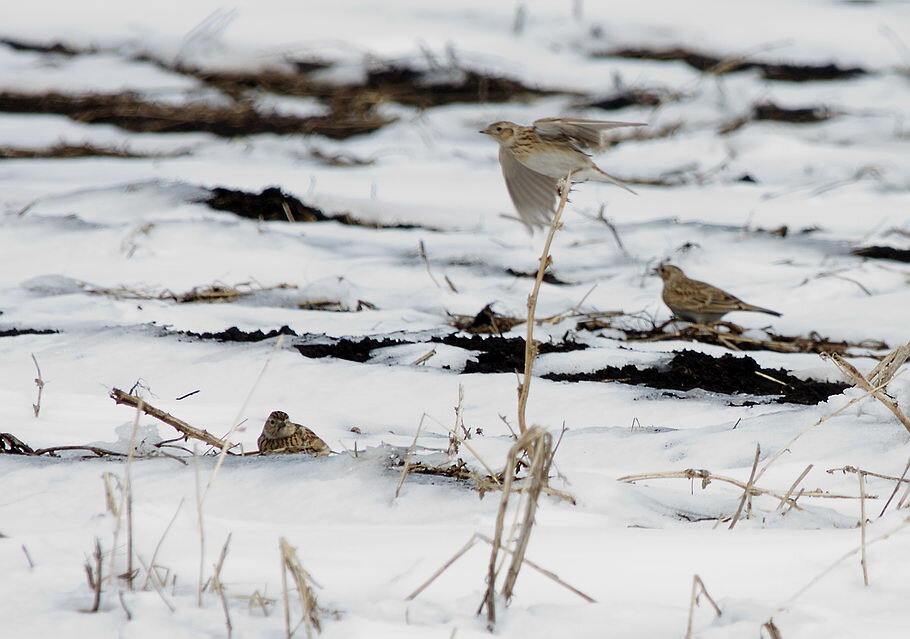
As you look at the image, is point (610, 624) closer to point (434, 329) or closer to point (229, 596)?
point (229, 596)

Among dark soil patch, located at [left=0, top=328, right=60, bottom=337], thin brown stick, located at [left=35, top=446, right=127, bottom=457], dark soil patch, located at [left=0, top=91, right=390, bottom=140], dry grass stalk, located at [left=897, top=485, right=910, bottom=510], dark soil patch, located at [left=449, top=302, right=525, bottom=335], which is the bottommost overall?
dark soil patch, located at [left=0, top=91, right=390, bottom=140]

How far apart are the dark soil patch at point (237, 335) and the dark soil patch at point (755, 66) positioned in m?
8.78

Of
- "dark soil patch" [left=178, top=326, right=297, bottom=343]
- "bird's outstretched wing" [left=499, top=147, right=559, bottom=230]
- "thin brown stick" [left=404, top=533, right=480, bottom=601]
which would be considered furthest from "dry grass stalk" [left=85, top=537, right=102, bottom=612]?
"bird's outstretched wing" [left=499, top=147, right=559, bottom=230]

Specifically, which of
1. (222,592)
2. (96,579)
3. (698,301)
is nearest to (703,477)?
(222,592)

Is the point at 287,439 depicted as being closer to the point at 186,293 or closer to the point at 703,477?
the point at 703,477

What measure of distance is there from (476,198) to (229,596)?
17.8ft

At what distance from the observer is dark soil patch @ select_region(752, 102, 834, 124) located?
33.1 feet

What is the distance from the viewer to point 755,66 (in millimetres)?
12281

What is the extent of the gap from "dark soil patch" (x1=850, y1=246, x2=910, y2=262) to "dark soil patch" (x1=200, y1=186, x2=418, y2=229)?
253 cm

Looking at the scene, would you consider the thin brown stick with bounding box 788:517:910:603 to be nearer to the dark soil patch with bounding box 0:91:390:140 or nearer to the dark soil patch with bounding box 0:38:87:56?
the dark soil patch with bounding box 0:91:390:140

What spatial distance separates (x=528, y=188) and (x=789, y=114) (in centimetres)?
694

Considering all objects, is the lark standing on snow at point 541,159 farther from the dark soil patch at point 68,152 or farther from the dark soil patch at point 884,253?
the dark soil patch at point 68,152

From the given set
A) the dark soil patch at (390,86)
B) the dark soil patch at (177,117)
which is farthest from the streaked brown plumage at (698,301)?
the dark soil patch at (390,86)

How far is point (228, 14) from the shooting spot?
12.4 m
